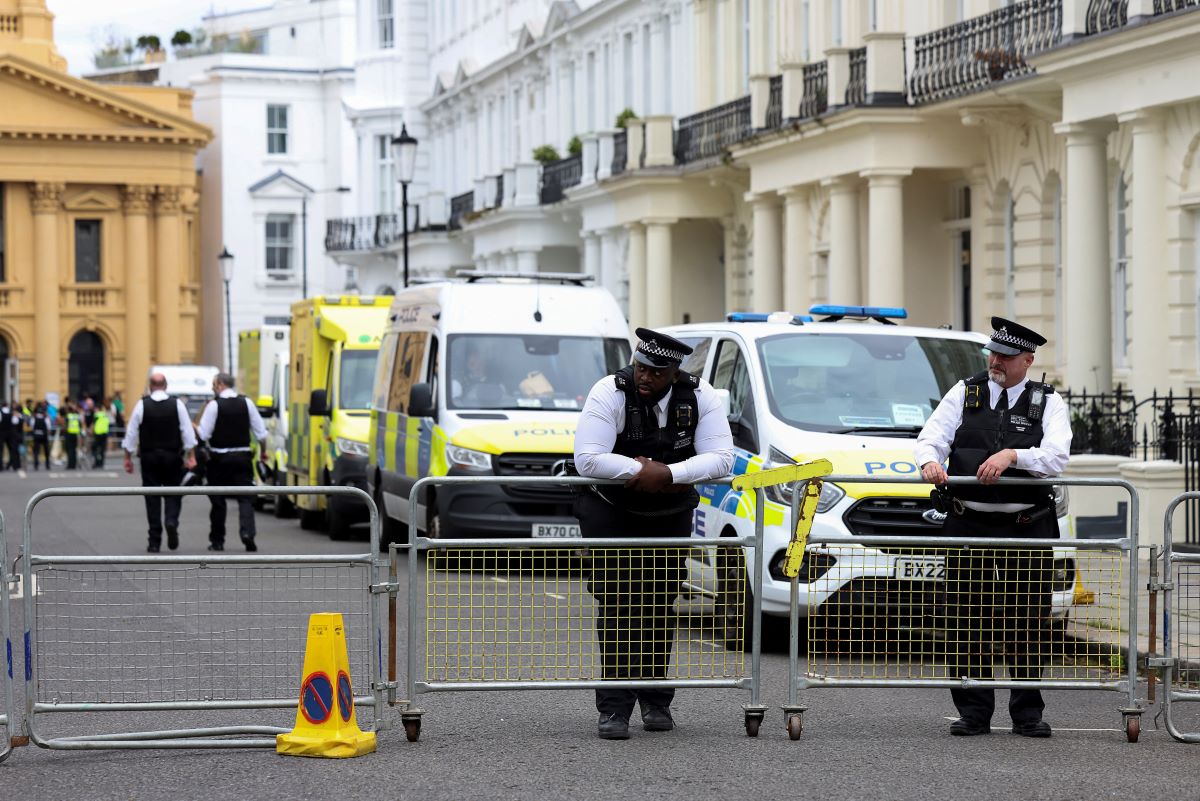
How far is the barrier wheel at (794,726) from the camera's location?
368 inches

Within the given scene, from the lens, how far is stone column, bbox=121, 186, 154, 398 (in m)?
76.7

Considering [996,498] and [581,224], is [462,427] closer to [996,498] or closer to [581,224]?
[996,498]

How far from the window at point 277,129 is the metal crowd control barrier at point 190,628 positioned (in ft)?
239

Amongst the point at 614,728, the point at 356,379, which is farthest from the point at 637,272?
the point at 614,728

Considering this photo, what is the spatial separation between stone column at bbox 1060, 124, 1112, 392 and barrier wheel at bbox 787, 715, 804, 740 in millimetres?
13880

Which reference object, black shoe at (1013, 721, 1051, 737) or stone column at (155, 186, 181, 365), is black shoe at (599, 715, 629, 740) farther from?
stone column at (155, 186, 181, 365)

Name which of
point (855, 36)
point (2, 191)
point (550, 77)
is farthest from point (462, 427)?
point (2, 191)

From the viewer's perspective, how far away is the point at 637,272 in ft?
128

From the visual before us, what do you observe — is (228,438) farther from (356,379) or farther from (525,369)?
(525,369)

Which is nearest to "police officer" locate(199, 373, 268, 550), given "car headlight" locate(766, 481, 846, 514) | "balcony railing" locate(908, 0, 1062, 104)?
"balcony railing" locate(908, 0, 1062, 104)

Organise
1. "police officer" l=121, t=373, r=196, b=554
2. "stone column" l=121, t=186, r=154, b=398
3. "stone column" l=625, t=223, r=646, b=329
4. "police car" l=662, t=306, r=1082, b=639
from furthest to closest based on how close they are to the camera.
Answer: "stone column" l=121, t=186, r=154, b=398, "stone column" l=625, t=223, r=646, b=329, "police officer" l=121, t=373, r=196, b=554, "police car" l=662, t=306, r=1082, b=639

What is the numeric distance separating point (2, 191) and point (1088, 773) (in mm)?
71146

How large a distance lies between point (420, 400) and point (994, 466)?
373 inches

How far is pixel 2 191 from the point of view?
2968 inches
